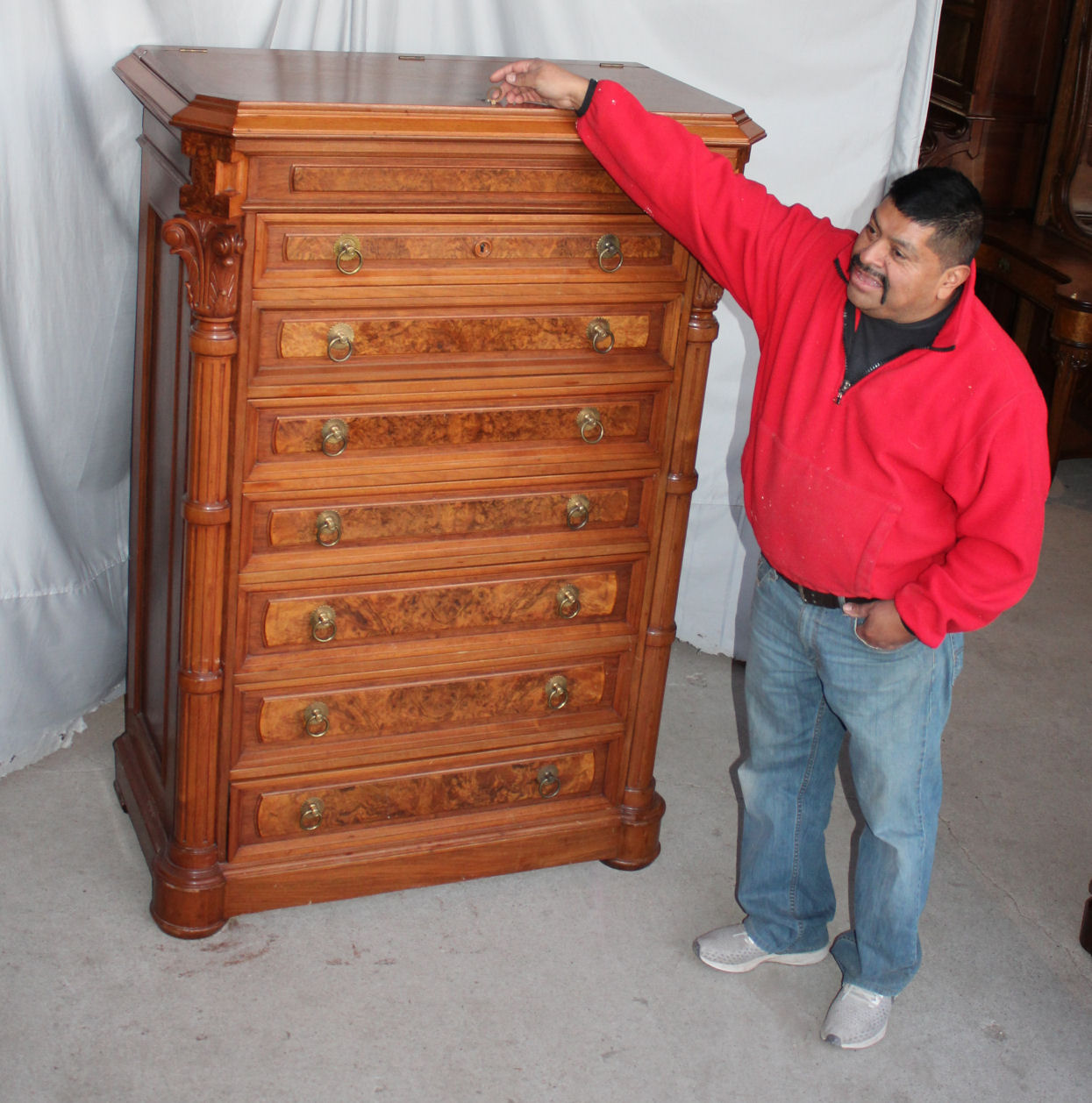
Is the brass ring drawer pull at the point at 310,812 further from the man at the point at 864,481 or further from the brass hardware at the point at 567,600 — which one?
the man at the point at 864,481

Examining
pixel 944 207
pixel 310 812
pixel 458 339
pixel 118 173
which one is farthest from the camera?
pixel 118 173

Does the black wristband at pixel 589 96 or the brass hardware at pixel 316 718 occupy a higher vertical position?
the black wristband at pixel 589 96

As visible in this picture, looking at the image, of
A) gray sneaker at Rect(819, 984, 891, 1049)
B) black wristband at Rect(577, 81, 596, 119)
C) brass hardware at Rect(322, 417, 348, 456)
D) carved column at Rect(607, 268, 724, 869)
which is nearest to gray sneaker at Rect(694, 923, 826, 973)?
gray sneaker at Rect(819, 984, 891, 1049)

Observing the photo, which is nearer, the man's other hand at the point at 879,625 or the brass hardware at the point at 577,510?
the man's other hand at the point at 879,625

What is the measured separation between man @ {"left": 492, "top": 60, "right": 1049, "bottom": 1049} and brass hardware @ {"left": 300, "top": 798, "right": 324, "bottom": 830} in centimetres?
77

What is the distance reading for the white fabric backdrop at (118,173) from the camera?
2.57 m

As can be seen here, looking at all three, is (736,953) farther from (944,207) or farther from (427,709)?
(944,207)

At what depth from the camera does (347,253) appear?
2.13 meters

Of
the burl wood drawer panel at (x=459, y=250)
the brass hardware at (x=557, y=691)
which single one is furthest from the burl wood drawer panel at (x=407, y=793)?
the burl wood drawer panel at (x=459, y=250)

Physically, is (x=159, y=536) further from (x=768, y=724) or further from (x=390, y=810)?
(x=768, y=724)

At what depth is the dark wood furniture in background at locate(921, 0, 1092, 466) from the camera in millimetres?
4871

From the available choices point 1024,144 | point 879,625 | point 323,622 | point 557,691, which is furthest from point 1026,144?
point 323,622

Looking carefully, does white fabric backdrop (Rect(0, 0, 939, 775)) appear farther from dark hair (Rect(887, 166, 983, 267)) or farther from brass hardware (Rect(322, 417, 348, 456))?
dark hair (Rect(887, 166, 983, 267))

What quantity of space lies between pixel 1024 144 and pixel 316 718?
3797 mm
